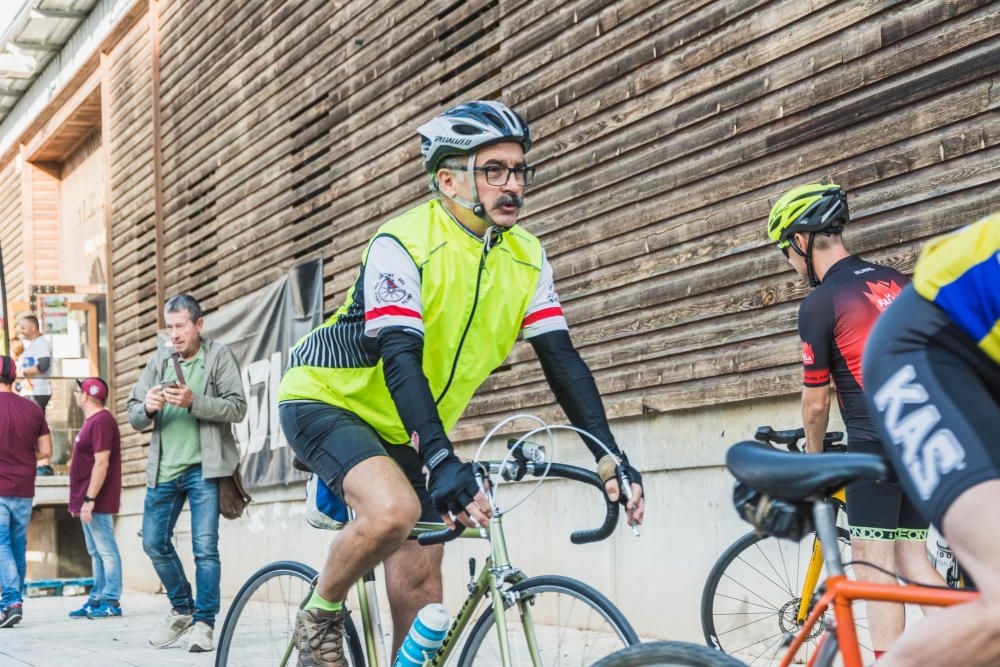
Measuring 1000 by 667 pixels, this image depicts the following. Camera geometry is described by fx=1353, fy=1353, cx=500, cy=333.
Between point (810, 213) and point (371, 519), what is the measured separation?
2.16 m

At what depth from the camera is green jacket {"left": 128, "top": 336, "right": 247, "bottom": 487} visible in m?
8.25

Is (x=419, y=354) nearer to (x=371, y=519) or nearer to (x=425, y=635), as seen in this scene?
(x=371, y=519)

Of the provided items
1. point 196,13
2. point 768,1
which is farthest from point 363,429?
point 196,13

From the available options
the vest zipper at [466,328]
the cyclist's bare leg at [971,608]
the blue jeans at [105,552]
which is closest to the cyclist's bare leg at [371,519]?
the vest zipper at [466,328]

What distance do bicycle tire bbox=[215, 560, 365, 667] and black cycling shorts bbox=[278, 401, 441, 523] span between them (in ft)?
1.20

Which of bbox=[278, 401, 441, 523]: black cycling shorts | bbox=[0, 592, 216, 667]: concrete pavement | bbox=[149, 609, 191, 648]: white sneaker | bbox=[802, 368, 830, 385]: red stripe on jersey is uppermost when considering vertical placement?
bbox=[802, 368, 830, 385]: red stripe on jersey

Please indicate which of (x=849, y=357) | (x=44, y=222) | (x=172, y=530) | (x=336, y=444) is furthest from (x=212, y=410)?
(x=44, y=222)

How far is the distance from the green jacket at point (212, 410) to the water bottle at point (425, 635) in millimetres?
4709

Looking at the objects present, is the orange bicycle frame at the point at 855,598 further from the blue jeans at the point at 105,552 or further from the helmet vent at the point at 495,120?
the blue jeans at the point at 105,552

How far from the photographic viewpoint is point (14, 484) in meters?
10.3

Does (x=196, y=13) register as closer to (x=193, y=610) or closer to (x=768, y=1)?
(x=193, y=610)

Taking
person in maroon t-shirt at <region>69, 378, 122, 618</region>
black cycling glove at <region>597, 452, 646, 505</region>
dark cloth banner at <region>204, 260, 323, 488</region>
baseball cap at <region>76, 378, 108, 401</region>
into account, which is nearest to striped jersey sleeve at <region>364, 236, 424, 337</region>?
black cycling glove at <region>597, 452, 646, 505</region>

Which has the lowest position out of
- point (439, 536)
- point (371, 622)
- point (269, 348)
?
point (371, 622)

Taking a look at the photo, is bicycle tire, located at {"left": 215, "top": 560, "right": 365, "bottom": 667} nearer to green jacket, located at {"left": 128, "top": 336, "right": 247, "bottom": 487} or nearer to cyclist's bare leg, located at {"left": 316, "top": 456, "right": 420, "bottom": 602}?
cyclist's bare leg, located at {"left": 316, "top": 456, "right": 420, "bottom": 602}
